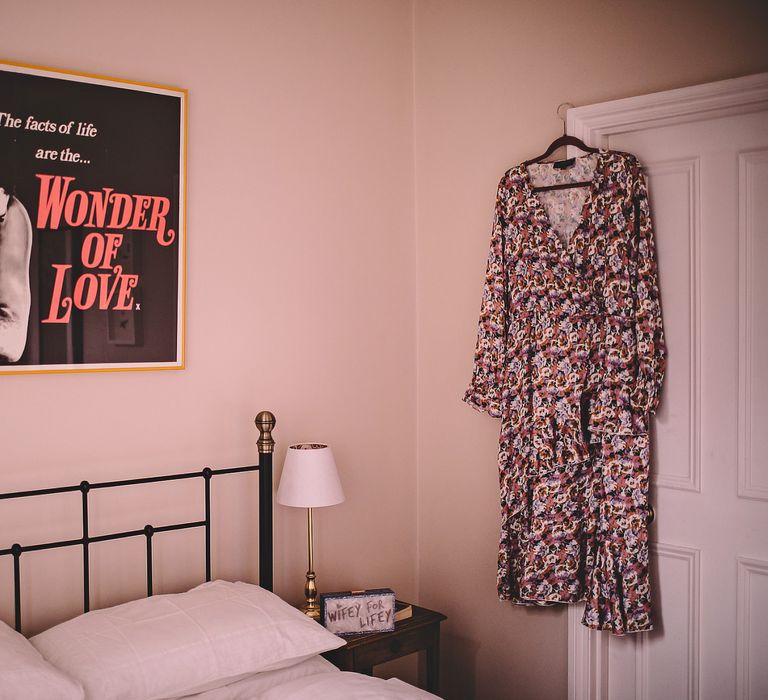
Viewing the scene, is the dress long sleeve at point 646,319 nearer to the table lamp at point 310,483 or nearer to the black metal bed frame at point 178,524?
the table lamp at point 310,483

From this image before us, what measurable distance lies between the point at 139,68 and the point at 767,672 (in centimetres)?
252

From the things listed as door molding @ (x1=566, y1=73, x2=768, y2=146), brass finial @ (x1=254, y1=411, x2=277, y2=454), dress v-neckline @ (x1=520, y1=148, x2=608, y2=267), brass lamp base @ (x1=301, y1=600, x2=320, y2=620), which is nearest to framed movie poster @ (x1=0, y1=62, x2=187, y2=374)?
brass finial @ (x1=254, y1=411, x2=277, y2=454)

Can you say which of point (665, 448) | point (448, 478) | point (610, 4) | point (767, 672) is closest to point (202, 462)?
point (448, 478)

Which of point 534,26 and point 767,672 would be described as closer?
point 767,672

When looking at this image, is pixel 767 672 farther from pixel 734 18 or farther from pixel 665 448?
pixel 734 18

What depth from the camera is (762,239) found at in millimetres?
2234

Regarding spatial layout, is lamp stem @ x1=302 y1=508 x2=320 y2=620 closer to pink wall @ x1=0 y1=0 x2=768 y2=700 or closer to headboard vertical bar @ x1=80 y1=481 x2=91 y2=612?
pink wall @ x1=0 y1=0 x2=768 y2=700

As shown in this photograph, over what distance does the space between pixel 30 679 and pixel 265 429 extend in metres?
0.99

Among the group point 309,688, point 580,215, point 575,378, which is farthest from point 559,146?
point 309,688

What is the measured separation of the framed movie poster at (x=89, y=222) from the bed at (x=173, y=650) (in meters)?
0.41

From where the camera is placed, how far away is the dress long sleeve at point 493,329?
103 inches

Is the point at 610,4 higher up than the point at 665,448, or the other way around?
the point at 610,4

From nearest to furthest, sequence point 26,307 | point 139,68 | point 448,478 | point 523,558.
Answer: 1. point 26,307
2. point 139,68
3. point 523,558
4. point 448,478

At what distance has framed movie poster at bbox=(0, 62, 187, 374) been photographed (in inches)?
83.0
